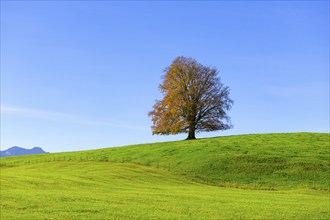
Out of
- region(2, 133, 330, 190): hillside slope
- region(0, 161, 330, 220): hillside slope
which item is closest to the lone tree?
region(2, 133, 330, 190): hillside slope

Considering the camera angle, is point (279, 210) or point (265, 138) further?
point (265, 138)

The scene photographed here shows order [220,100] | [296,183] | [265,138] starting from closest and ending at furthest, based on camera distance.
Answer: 1. [296,183]
2. [265,138]
3. [220,100]

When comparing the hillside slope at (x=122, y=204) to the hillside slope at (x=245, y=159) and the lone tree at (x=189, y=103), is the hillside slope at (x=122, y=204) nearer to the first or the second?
the hillside slope at (x=245, y=159)

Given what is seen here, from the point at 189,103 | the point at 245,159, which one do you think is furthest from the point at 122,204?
the point at 189,103

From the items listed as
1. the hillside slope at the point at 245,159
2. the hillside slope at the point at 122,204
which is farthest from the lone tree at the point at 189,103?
the hillside slope at the point at 122,204

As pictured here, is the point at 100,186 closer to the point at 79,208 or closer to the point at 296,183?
the point at 79,208

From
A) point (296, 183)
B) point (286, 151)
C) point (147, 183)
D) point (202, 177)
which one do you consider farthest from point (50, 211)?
point (286, 151)

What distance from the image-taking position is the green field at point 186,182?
3212cm

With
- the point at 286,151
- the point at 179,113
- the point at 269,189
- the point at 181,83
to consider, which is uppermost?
the point at 181,83

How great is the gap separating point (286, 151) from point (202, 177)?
802 inches

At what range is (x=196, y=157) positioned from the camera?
238 feet

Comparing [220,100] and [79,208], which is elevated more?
[220,100]

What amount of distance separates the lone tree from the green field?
26.5 ft

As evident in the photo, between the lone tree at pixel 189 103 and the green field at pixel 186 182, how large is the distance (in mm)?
8082
